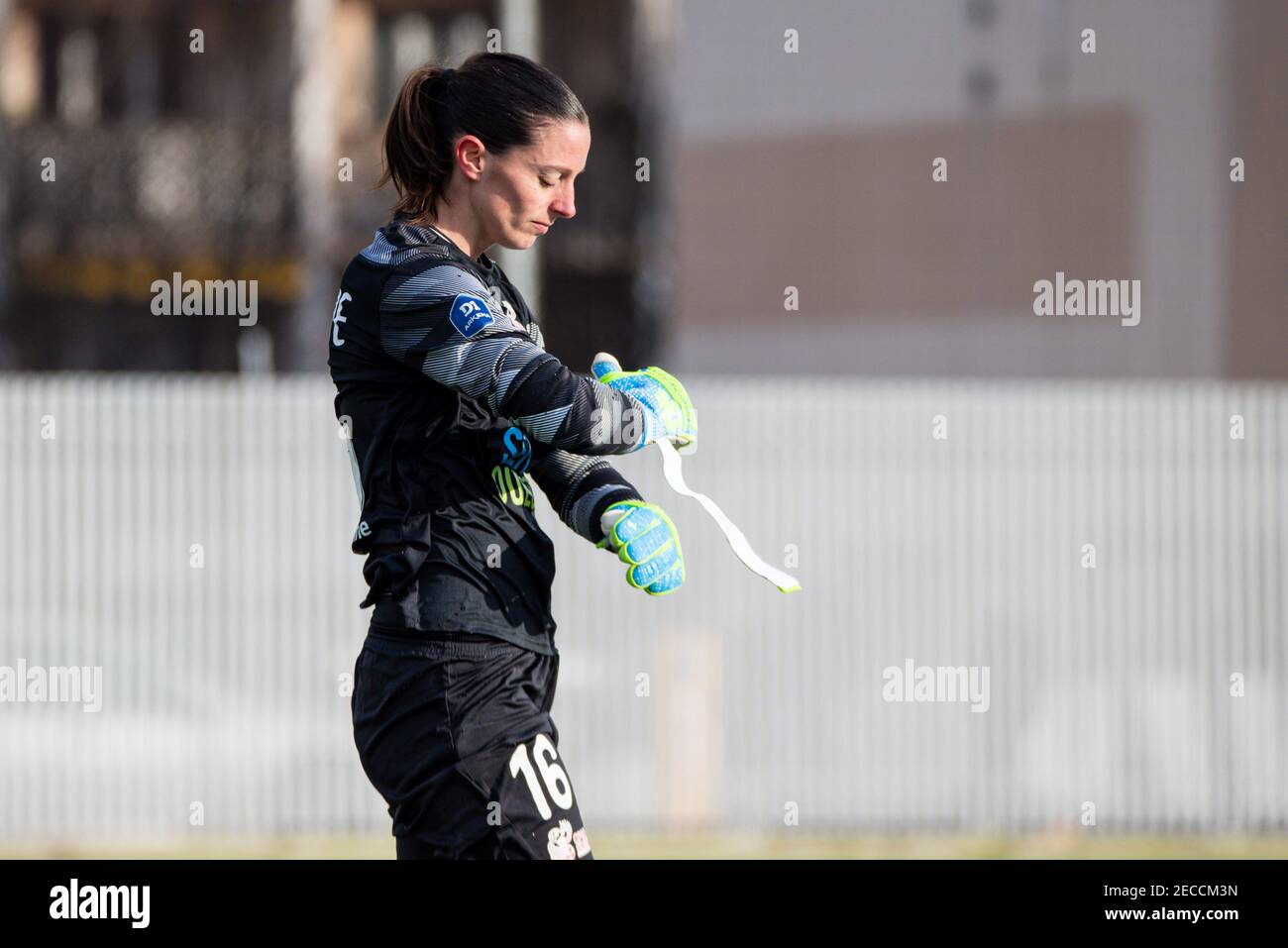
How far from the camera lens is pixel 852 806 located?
28.9ft

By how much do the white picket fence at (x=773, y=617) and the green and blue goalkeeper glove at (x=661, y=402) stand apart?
19.4 ft

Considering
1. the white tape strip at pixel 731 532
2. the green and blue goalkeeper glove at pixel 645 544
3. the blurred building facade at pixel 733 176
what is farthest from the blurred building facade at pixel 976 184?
the green and blue goalkeeper glove at pixel 645 544

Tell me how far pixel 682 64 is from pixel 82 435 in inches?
304

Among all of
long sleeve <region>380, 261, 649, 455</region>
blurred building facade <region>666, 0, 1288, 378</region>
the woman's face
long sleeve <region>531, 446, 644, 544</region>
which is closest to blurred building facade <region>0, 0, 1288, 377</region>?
blurred building facade <region>666, 0, 1288, 378</region>

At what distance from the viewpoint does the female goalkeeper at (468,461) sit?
8.34 ft

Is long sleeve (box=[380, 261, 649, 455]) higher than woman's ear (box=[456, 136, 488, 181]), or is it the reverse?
woman's ear (box=[456, 136, 488, 181])

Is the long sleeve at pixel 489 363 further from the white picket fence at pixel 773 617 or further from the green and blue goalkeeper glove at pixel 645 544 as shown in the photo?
the white picket fence at pixel 773 617

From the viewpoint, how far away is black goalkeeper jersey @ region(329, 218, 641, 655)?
2.53 meters

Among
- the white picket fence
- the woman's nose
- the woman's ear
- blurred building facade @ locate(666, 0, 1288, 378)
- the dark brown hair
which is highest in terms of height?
blurred building facade @ locate(666, 0, 1288, 378)

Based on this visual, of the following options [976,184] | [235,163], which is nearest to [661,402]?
[976,184]

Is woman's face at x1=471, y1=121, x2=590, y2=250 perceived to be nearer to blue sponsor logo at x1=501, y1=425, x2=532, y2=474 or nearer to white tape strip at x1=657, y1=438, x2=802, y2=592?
blue sponsor logo at x1=501, y1=425, x2=532, y2=474

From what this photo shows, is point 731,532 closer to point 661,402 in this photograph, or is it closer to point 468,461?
point 661,402

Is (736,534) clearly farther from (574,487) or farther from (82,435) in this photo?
(82,435)
